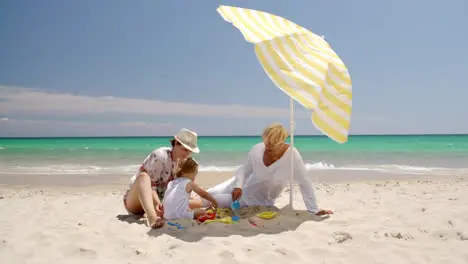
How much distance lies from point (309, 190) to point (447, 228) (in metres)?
1.51

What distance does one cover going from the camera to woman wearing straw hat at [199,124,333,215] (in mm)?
4723

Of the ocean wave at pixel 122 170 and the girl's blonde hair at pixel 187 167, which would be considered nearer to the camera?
the girl's blonde hair at pixel 187 167

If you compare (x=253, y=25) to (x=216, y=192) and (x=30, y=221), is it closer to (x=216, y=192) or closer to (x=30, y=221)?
(x=216, y=192)

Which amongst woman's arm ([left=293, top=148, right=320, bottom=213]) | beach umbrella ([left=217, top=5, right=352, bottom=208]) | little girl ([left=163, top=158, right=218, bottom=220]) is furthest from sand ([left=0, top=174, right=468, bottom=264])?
beach umbrella ([left=217, top=5, right=352, bottom=208])

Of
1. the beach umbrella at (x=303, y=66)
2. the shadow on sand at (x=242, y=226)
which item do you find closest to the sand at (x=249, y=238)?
the shadow on sand at (x=242, y=226)

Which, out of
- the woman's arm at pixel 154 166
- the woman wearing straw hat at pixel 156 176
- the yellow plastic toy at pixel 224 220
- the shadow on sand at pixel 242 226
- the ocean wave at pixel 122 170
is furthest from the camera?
the ocean wave at pixel 122 170

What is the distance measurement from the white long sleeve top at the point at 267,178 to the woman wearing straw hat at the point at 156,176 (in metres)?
0.79

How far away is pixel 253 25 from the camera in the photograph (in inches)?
169

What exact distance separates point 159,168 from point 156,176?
13 cm

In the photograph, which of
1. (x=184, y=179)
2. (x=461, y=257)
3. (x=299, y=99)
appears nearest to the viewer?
(x=461, y=257)

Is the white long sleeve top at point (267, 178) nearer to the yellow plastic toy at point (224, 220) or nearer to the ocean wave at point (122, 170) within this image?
the yellow plastic toy at point (224, 220)

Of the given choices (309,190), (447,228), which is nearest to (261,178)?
(309,190)

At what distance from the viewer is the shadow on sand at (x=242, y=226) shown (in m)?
4.12

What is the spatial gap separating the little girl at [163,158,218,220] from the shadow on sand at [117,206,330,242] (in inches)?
5.1
